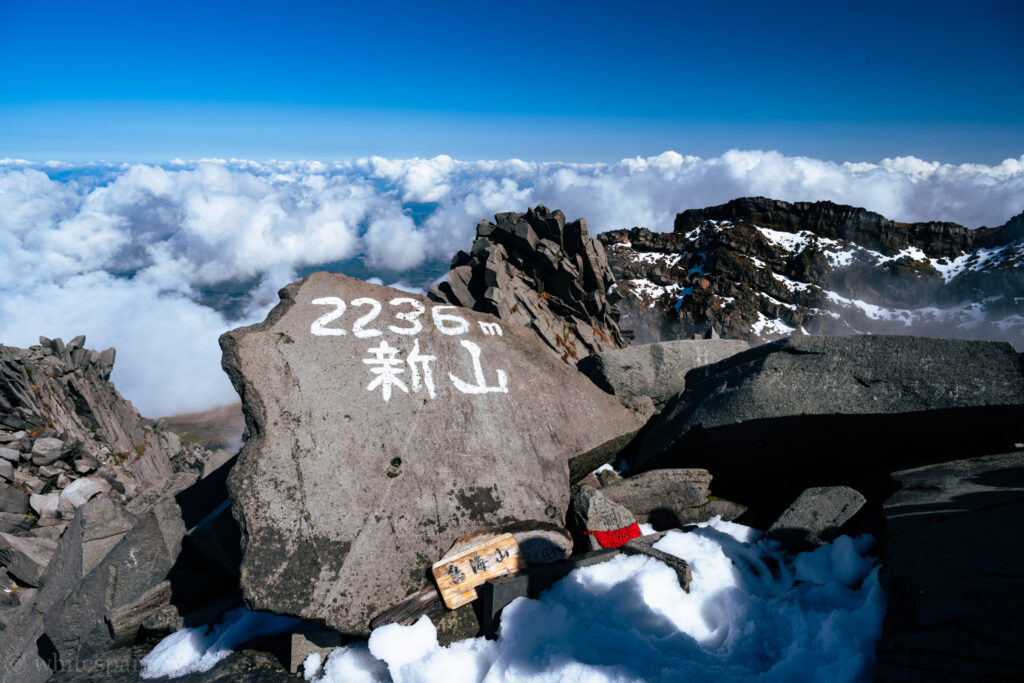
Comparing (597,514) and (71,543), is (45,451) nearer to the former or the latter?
(71,543)

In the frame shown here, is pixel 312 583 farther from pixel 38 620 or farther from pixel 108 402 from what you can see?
pixel 108 402

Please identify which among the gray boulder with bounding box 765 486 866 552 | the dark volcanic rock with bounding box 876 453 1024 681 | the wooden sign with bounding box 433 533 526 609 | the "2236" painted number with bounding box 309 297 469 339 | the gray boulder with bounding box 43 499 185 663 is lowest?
the gray boulder with bounding box 43 499 185 663

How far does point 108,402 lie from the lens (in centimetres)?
3275

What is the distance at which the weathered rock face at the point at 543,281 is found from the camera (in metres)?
19.2

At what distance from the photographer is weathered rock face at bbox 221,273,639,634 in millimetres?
6336

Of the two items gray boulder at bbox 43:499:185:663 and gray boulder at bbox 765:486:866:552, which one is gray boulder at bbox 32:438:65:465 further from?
gray boulder at bbox 765:486:866:552

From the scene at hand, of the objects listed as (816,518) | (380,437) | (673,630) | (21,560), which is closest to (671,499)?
(816,518)

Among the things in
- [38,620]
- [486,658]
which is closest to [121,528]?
[38,620]

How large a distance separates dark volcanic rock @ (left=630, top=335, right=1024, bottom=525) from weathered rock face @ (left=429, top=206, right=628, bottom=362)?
32.5 ft

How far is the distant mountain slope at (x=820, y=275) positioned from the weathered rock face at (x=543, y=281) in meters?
123

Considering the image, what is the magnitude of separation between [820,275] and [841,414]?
196 m

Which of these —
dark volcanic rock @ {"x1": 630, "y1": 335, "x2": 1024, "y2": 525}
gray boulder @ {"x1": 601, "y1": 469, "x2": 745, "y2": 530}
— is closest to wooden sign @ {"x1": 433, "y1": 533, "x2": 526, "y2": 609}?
gray boulder @ {"x1": 601, "y1": 469, "x2": 745, "y2": 530}

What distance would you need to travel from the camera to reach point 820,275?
171 m

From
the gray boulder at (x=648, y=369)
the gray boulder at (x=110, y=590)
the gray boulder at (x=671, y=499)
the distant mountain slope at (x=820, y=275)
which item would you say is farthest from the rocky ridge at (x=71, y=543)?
the distant mountain slope at (x=820, y=275)
